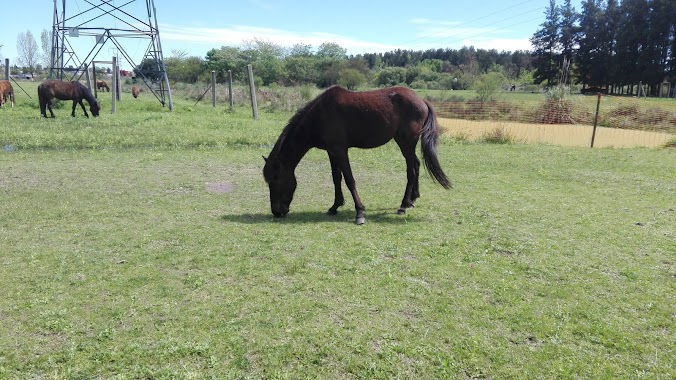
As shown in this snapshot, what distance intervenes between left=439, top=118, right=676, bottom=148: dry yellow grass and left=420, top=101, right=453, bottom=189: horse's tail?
10.4m

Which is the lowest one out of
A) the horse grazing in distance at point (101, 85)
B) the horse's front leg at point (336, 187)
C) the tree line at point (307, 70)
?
the horse's front leg at point (336, 187)

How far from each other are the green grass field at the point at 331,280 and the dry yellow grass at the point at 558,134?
9.01 metres

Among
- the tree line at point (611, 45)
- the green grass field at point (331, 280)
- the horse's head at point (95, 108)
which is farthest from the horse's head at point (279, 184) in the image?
the tree line at point (611, 45)

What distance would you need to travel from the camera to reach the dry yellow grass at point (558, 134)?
59.2ft

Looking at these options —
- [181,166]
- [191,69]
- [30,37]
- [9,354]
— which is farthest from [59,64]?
[30,37]

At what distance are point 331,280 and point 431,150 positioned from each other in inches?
126

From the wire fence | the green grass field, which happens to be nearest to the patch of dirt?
the green grass field

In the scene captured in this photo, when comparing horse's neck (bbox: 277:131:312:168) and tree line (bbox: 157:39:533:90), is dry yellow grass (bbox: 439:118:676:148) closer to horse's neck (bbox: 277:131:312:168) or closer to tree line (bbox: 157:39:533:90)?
horse's neck (bbox: 277:131:312:168)

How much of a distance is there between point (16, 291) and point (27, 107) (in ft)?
72.6

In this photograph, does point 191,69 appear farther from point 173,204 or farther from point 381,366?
point 381,366

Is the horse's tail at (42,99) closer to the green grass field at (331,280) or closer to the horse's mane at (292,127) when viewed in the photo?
the green grass field at (331,280)

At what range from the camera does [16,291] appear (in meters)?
4.16

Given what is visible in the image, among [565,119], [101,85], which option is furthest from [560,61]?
[101,85]

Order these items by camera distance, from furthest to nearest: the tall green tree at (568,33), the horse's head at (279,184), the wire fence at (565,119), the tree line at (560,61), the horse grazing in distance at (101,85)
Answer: the tall green tree at (568,33) < the tree line at (560,61) < the horse grazing in distance at (101,85) < the wire fence at (565,119) < the horse's head at (279,184)
